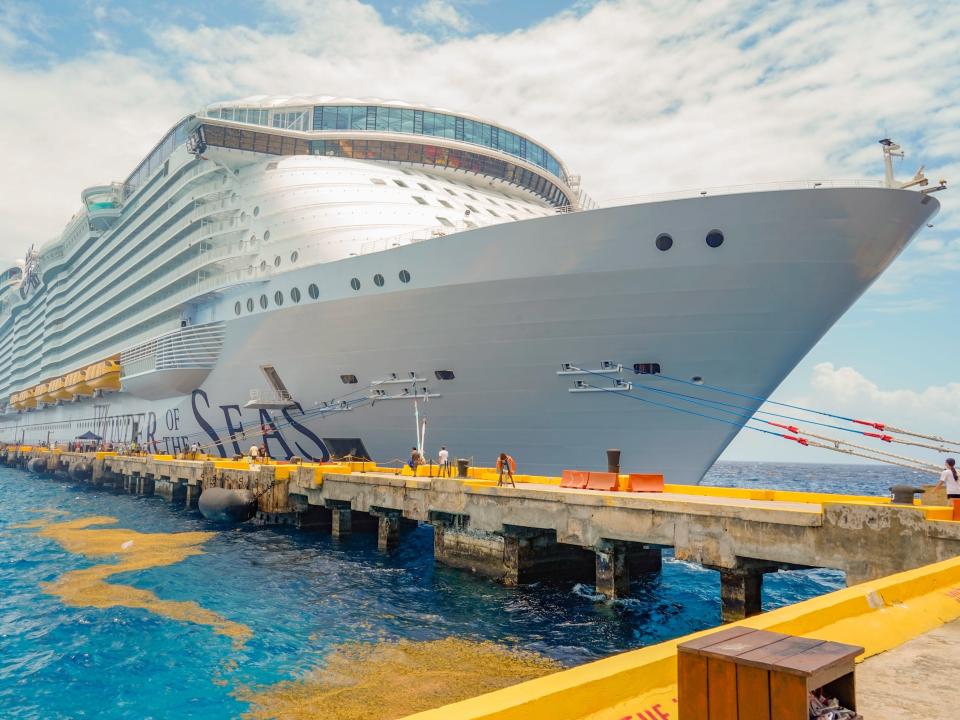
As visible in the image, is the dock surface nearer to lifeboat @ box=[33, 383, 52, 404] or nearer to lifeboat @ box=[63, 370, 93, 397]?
lifeboat @ box=[63, 370, 93, 397]

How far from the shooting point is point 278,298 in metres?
24.6

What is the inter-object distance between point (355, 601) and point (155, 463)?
22191mm

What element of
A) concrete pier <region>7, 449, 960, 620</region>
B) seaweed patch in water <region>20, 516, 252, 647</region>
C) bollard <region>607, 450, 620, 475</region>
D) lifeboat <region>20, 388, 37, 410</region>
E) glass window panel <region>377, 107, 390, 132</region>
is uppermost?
glass window panel <region>377, 107, 390, 132</region>

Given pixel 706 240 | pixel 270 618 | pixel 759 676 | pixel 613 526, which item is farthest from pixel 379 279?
pixel 759 676

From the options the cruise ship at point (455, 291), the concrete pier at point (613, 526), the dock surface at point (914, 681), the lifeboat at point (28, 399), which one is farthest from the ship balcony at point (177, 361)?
the lifeboat at point (28, 399)

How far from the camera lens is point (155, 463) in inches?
1254

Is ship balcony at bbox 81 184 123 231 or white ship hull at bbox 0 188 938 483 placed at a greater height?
ship balcony at bbox 81 184 123 231

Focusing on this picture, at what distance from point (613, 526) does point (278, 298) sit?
16.6 metres

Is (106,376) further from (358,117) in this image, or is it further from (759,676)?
(759,676)

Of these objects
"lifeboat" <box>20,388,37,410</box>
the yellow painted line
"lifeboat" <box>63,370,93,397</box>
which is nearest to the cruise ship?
the yellow painted line

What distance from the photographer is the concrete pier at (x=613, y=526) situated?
9383 millimetres

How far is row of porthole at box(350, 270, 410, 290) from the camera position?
19.7 metres

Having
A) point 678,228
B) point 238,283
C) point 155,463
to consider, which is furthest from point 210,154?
point 678,228

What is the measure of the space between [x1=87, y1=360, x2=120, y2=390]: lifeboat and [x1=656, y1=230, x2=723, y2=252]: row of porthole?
39.0 meters
